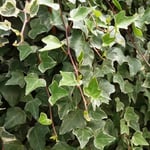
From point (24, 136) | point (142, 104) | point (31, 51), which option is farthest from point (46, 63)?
point (142, 104)

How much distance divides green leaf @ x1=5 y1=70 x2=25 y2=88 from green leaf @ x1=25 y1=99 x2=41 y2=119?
1.7 inches

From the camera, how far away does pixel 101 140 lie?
31.0 inches

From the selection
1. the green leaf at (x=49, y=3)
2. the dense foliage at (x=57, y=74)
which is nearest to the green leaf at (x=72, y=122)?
the dense foliage at (x=57, y=74)

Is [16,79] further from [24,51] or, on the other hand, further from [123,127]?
[123,127]

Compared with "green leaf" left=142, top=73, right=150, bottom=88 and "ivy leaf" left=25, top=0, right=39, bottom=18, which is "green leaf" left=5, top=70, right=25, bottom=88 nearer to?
"ivy leaf" left=25, top=0, right=39, bottom=18

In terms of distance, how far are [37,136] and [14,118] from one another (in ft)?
0.21

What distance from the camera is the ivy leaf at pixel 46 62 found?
79cm

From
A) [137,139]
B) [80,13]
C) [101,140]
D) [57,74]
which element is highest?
[80,13]

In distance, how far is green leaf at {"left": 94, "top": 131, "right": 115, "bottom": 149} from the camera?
0.78m

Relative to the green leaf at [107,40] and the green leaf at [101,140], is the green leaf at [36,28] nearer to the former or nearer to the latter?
the green leaf at [107,40]

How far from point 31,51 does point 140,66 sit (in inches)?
11.9

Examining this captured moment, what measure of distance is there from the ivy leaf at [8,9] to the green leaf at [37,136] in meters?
0.25

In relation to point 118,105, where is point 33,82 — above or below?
above

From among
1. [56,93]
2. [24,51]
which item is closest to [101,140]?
[56,93]
